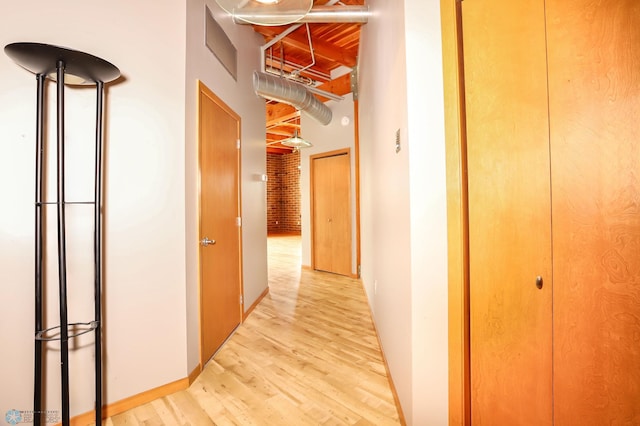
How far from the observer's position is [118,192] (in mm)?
1666

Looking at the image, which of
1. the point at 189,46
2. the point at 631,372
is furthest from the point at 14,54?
the point at 631,372

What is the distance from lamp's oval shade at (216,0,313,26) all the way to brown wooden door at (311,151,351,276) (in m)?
3.29

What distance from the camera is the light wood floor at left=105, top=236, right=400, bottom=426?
1.63 metres

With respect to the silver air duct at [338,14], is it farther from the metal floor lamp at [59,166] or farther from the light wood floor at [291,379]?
the light wood floor at [291,379]

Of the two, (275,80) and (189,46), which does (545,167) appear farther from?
(275,80)

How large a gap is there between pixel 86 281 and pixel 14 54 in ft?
3.71

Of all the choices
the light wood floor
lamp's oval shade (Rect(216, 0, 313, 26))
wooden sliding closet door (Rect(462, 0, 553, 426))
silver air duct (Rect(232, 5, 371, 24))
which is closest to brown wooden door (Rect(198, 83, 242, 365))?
the light wood floor

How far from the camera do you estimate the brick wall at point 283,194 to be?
12.3 metres

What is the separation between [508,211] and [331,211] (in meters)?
4.12

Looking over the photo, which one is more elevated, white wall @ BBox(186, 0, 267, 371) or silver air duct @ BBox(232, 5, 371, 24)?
silver air duct @ BBox(232, 5, 371, 24)

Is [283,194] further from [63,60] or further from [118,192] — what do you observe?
[63,60]

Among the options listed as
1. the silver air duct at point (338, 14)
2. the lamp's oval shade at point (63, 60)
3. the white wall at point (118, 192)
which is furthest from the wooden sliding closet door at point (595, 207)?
the silver air duct at point (338, 14)

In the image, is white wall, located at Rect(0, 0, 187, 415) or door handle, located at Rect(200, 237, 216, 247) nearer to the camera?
white wall, located at Rect(0, 0, 187, 415)

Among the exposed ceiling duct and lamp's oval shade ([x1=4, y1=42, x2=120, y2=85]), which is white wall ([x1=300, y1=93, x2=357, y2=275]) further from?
lamp's oval shade ([x1=4, y1=42, x2=120, y2=85])
